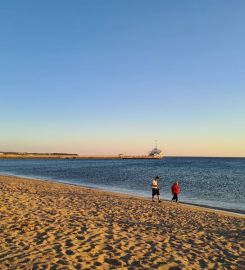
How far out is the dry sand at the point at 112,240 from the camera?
7656 millimetres

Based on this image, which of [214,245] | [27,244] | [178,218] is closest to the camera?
[27,244]

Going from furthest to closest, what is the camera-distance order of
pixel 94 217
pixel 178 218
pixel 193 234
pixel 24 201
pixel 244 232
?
pixel 24 201
pixel 178 218
pixel 94 217
pixel 244 232
pixel 193 234

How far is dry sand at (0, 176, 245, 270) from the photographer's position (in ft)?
25.1

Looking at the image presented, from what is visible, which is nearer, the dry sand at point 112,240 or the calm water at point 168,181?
the dry sand at point 112,240

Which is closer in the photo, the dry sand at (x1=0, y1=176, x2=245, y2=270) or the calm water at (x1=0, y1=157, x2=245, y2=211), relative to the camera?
the dry sand at (x1=0, y1=176, x2=245, y2=270)

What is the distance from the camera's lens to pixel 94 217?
13078 mm

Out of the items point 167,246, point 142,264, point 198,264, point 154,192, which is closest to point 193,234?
point 167,246

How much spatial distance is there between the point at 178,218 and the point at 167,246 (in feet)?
17.8

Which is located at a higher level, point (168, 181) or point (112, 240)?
point (112, 240)

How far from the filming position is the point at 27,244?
8.73m

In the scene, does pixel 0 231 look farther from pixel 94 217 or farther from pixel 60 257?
pixel 94 217

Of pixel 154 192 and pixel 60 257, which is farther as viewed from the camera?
pixel 154 192

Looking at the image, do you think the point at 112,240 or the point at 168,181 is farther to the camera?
the point at 168,181

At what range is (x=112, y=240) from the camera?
951 cm
